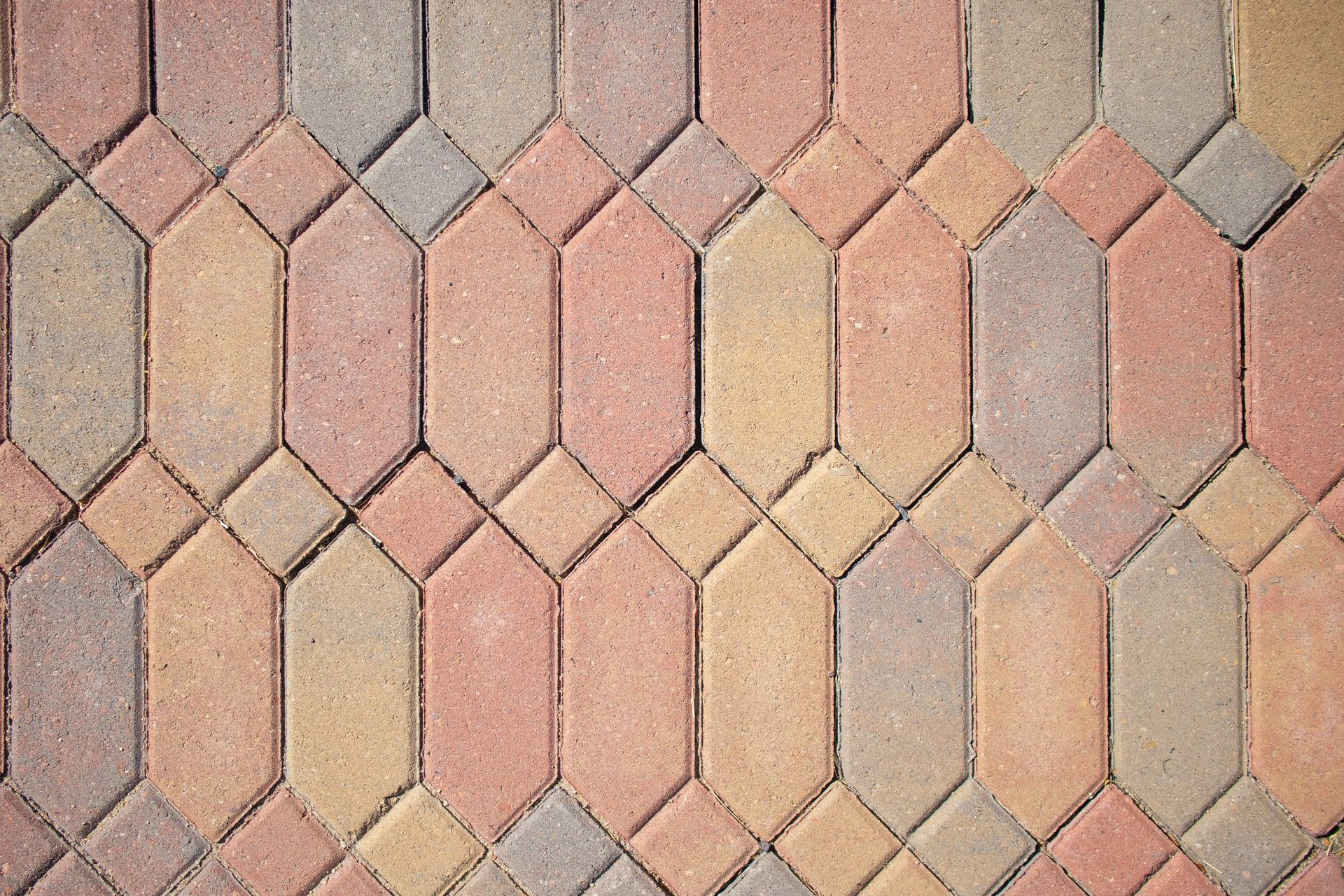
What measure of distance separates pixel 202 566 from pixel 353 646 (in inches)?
11.4

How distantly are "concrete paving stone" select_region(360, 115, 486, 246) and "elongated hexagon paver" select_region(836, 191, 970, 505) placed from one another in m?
0.68

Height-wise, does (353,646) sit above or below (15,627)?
below

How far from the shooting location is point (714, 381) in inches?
53.1

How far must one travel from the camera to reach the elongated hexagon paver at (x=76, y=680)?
4.36 ft

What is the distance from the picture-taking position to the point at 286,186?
1343 mm

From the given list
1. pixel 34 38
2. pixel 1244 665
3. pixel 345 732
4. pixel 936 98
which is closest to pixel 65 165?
pixel 34 38

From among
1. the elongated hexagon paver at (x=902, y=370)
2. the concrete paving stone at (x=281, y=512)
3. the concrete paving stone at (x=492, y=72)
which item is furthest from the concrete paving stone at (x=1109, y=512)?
the concrete paving stone at (x=281, y=512)

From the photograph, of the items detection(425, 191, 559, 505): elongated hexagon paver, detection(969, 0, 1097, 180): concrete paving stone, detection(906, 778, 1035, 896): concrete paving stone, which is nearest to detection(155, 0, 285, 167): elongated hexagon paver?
detection(425, 191, 559, 505): elongated hexagon paver

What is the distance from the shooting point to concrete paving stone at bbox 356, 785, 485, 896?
133 centimetres

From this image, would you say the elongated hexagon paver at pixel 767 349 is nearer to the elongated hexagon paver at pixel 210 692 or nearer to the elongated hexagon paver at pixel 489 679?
the elongated hexagon paver at pixel 489 679

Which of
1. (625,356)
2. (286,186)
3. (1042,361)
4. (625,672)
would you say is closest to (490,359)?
(625,356)

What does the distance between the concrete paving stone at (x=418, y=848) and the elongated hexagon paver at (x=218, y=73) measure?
116cm

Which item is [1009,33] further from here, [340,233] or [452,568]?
[452,568]

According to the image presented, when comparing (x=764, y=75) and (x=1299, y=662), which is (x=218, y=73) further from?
(x=1299, y=662)
